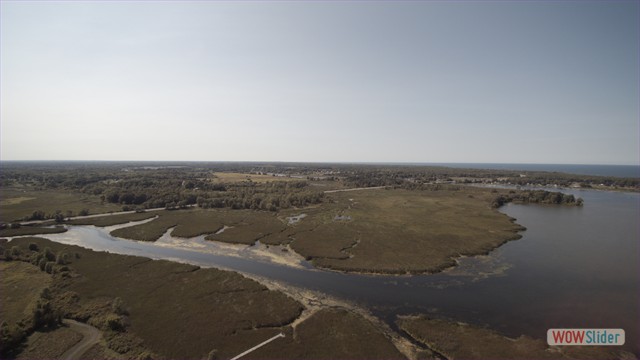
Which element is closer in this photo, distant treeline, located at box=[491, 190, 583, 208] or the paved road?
the paved road

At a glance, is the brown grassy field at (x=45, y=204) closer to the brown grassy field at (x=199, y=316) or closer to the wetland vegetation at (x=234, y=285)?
the wetland vegetation at (x=234, y=285)

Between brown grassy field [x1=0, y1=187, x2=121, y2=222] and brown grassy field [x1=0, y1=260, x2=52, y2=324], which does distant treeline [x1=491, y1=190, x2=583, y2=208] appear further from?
brown grassy field [x1=0, y1=187, x2=121, y2=222]

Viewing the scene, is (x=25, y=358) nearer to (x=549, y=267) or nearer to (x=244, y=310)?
(x=244, y=310)

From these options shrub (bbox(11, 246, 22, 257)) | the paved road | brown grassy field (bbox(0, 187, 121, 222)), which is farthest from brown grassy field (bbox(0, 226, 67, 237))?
the paved road

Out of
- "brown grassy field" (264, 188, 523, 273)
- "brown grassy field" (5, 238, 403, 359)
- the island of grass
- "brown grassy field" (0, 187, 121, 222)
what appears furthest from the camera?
"brown grassy field" (0, 187, 121, 222)

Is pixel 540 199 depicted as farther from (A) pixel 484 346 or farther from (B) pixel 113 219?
(B) pixel 113 219

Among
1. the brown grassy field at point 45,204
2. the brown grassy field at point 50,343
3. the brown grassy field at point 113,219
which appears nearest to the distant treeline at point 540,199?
the brown grassy field at point 50,343

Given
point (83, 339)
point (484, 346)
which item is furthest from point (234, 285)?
point (484, 346)
